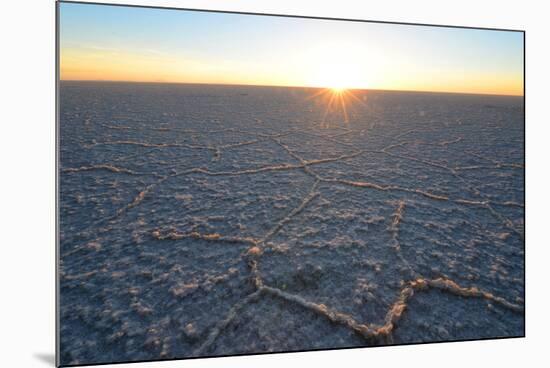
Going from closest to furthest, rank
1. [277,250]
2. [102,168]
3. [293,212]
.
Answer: [277,250] → [293,212] → [102,168]

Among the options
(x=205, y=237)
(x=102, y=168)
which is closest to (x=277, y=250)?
(x=205, y=237)

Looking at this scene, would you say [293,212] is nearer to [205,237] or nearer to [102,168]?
[205,237]

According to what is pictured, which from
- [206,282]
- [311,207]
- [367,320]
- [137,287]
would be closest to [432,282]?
[367,320]

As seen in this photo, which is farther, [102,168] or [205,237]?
[102,168]

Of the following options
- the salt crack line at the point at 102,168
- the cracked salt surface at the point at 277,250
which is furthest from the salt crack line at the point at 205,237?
the salt crack line at the point at 102,168

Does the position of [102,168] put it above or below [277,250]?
above

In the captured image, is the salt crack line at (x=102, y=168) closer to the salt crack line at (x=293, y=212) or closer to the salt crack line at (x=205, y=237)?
the salt crack line at (x=205, y=237)

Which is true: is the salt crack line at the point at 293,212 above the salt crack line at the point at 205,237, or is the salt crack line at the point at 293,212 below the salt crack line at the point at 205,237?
above

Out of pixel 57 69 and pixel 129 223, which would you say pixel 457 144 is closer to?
pixel 129 223

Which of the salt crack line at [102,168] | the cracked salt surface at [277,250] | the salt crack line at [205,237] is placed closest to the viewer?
the cracked salt surface at [277,250]
